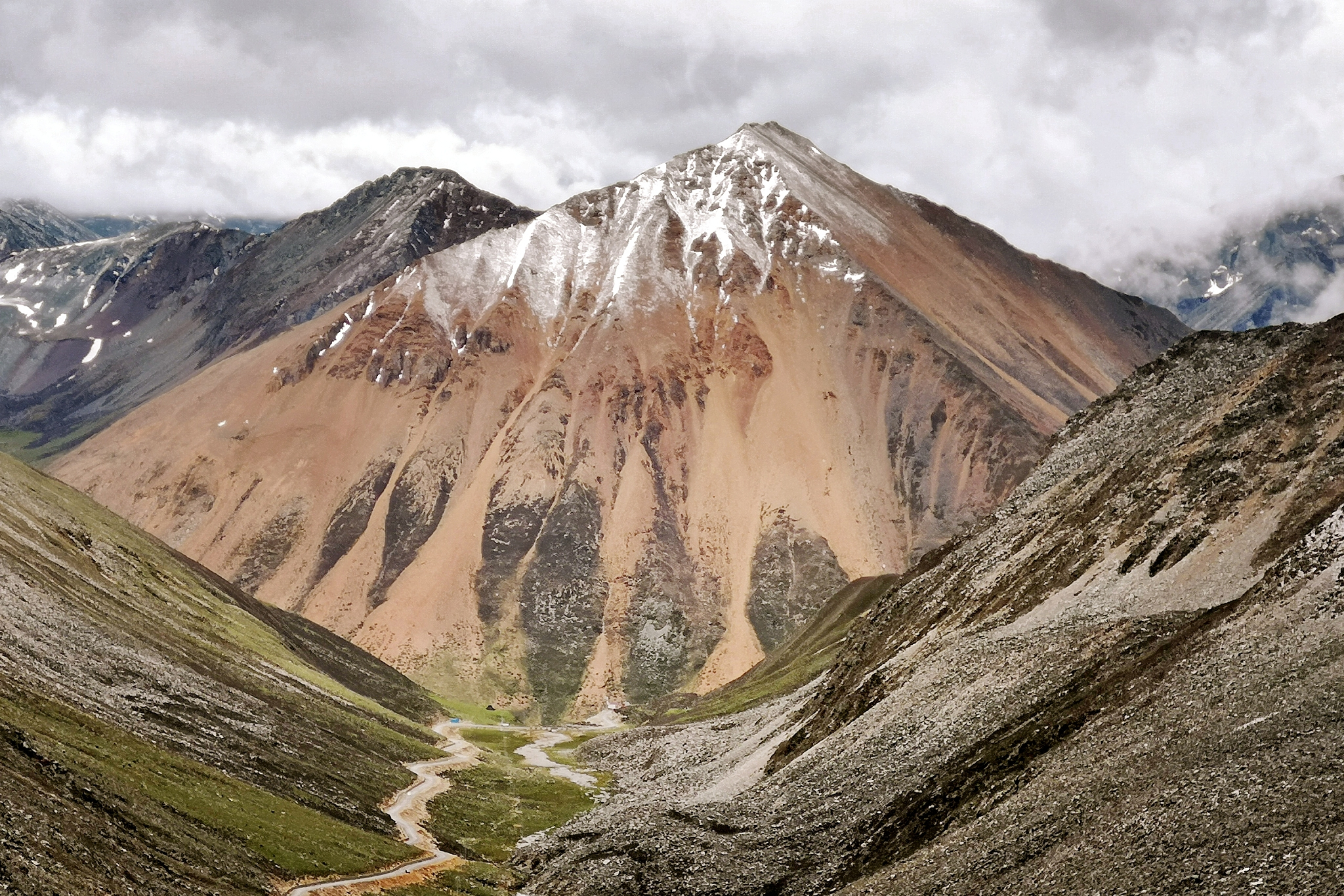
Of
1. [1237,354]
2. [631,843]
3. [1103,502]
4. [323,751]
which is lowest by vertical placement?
[323,751]

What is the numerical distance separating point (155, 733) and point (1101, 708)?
2076 inches

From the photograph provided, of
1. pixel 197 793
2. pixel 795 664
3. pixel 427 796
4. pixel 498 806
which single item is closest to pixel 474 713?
pixel 795 664

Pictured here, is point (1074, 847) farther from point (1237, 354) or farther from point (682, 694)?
point (682, 694)

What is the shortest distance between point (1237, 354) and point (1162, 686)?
5701 cm

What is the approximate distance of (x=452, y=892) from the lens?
204 ft

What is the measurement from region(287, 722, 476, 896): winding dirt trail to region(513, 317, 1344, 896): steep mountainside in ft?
23.8

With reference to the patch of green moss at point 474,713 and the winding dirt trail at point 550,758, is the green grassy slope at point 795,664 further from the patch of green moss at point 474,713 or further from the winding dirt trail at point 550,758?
the patch of green moss at point 474,713

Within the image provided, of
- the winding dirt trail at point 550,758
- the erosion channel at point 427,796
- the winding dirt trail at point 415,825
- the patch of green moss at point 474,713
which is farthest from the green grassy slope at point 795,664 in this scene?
the winding dirt trail at point 415,825

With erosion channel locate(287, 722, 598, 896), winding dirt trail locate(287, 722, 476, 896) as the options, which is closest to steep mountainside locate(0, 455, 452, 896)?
winding dirt trail locate(287, 722, 476, 896)

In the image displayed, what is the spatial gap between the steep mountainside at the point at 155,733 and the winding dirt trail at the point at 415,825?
140cm

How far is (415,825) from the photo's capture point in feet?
270

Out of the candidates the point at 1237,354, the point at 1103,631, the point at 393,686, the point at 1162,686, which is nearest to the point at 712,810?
the point at 1103,631

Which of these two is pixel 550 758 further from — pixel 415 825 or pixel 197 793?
pixel 197 793

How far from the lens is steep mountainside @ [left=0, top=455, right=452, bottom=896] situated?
144ft
